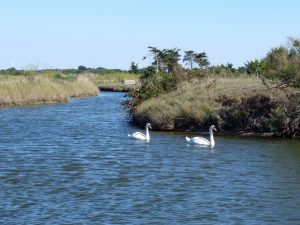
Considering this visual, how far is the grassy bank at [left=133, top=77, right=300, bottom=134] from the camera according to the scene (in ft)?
100

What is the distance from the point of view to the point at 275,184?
19.6 meters

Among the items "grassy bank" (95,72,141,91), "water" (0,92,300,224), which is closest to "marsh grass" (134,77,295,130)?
"water" (0,92,300,224)

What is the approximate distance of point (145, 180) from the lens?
20219mm

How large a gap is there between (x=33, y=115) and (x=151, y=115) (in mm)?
14364

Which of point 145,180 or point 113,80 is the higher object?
point 113,80

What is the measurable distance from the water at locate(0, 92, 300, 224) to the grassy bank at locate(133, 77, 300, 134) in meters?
1.36

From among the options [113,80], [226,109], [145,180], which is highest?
[113,80]

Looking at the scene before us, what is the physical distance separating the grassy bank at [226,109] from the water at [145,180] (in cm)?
136

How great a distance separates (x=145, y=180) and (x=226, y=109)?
12725 mm

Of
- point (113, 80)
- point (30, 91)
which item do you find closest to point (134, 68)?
point (113, 80)

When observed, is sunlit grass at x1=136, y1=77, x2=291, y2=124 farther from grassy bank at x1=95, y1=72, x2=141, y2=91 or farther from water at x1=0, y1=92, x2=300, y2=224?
grassy bank at x1=95, y1=72, x2=141, y2=91

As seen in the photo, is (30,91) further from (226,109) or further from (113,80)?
(113,80)

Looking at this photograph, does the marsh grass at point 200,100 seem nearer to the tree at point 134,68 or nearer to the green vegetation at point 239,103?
the green vegetation at point 239,103

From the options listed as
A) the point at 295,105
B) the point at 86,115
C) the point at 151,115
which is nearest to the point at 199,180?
the point at 295,105
